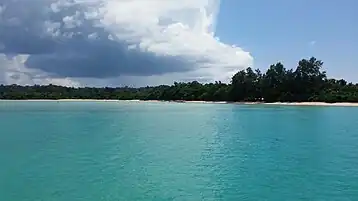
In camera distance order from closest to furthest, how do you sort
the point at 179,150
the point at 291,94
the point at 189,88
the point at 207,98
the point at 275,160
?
the point at 275,160 < the point at 179,150 < the point at 291,94 < the point at 207,98 < the point at 189,88

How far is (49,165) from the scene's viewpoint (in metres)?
24.5

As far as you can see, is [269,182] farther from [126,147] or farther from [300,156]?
[126,147]

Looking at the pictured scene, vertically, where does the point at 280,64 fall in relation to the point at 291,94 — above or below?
above

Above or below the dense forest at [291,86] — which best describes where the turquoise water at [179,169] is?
below

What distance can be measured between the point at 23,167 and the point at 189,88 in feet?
515

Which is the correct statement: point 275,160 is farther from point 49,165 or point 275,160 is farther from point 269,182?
point 49,165

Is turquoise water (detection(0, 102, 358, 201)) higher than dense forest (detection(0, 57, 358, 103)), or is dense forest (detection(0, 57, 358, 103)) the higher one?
dense forest (detection(0, 57, 358, 103))

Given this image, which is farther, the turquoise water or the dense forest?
the dense forest

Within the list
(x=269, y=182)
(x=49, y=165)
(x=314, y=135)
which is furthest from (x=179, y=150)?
(x=314, y=135)

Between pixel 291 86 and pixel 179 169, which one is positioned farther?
pixel 291 86

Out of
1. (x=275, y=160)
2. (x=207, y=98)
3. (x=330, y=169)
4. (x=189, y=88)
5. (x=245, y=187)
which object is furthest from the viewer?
(x=189, y=88)

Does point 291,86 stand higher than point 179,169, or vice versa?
point 291,86

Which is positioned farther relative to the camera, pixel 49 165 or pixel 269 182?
pixel 49 165

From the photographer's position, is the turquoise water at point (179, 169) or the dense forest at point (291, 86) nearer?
the turquoise water at point (179, 169)
